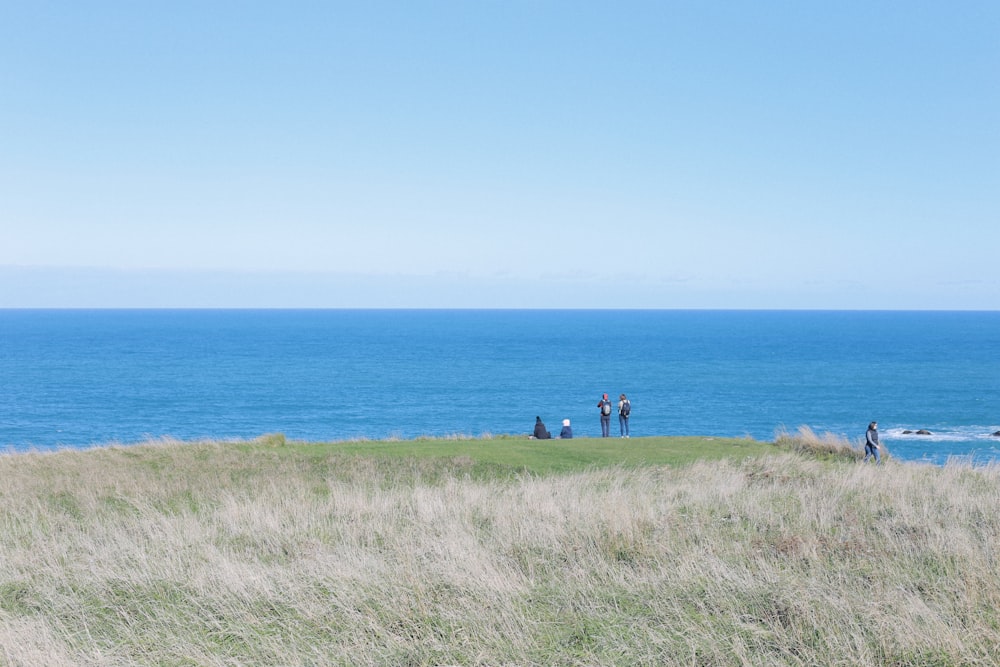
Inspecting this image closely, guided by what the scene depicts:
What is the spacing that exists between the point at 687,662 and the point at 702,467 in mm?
12235

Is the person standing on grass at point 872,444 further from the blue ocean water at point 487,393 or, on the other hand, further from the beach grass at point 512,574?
the blue ocean water at point 487,393

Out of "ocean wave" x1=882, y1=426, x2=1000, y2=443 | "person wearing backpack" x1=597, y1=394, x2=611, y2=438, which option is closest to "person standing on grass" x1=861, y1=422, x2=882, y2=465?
"person wearing backpack" x1=597, y1=394, x2=611, y2=438

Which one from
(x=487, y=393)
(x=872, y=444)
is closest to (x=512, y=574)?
(x=872, y=444)

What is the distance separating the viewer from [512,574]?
893cm

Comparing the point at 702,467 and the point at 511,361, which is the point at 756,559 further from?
the point at 511,361

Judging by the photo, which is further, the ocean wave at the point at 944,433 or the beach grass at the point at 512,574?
the ocean wave at the point at 944,433

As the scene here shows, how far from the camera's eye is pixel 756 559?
30.7ft

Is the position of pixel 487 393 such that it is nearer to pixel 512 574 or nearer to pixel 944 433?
pixel 944 433

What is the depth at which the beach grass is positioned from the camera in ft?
23.3

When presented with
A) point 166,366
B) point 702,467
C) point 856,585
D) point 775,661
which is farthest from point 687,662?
point 166,366

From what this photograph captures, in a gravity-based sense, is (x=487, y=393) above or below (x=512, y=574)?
below

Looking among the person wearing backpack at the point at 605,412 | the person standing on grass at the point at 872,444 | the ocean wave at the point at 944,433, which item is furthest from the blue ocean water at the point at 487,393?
the person standing on grass at the point at 872,444

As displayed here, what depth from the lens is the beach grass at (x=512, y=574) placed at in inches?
279

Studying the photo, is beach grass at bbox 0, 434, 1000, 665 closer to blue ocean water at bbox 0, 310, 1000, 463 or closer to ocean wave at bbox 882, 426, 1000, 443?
blue ocean water at bbox 0, 310, 1000, 463
